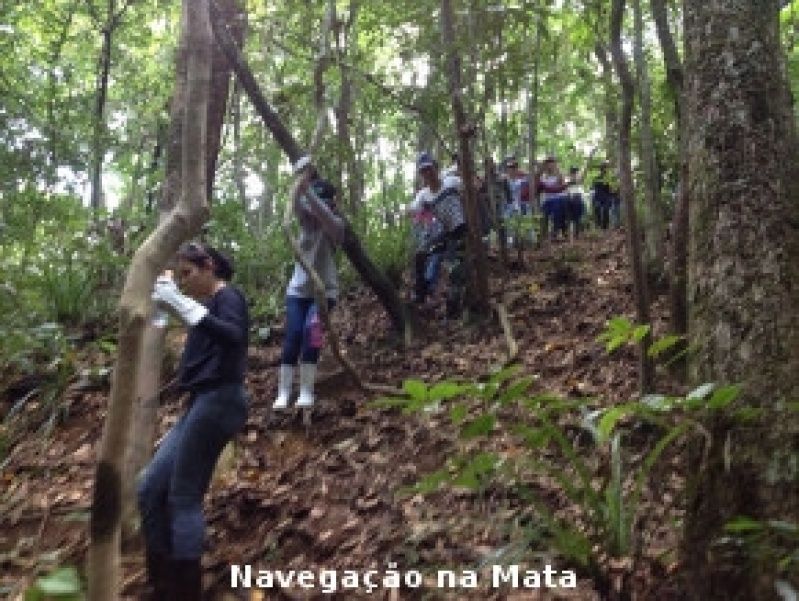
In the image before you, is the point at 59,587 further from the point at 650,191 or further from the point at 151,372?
the point at 650,191

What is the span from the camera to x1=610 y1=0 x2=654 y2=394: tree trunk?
200 inches

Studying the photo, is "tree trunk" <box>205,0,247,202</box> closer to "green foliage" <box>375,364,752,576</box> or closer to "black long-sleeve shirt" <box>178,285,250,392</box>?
"black long-sleeve shirt" <box>178,285,250,392</box>

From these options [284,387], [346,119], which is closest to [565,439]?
[284,387]

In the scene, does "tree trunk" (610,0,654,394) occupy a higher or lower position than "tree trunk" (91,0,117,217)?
lower

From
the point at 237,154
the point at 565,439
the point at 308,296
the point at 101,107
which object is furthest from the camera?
the point at 237,154

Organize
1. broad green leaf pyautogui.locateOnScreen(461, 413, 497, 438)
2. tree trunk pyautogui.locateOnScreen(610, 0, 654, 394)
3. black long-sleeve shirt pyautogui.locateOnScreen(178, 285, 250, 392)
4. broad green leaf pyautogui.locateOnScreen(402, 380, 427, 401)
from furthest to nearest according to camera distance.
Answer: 1. tree trunk pyautogui.locateOnScreen(610, 0, 654, 394)
2. black long-sleeve shirt pyautogui.locateOnScreen(178, 285, 250, 392)
3. broad green leaf pyautogui.locateOnScreen(461, 413, 497, 438)
4. broad green leaf pyautogui.locateOnScreen(402, 380, 427, 401)

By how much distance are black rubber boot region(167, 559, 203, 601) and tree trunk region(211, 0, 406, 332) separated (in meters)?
4.42

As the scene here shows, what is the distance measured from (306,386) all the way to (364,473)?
1.35 meters

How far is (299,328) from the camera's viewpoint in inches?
271

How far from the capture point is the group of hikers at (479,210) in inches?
355

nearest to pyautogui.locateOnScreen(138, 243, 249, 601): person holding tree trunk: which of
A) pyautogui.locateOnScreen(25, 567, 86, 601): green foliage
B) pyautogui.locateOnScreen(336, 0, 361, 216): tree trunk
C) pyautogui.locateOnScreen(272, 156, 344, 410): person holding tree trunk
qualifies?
pyautogui.locateOnScreen(272, 156, 344, 410): person holding tree trunk

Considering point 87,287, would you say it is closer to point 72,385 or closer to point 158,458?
point 72,385

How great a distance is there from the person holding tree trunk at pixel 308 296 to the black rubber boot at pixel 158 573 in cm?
276

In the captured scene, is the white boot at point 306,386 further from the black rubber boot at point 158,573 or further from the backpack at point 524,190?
the backpack at point 524,190
